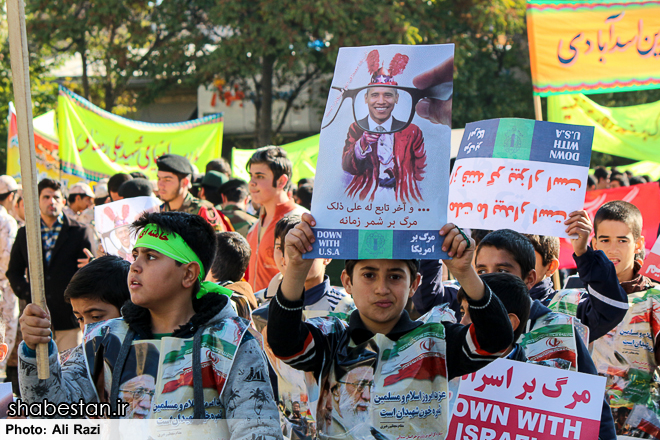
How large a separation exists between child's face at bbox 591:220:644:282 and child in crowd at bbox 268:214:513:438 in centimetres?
180

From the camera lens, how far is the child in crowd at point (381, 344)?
2268 millimetres

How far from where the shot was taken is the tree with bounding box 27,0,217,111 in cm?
1886

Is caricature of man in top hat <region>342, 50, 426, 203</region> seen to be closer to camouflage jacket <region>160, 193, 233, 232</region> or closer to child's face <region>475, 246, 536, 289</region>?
child's face <region>475, 246, 536, 289</region>

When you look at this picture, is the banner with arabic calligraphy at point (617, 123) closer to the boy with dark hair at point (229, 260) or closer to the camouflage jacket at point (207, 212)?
the camouflage jacket at point (207, 212)

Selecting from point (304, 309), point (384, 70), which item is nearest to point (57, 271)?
point (304, 309)

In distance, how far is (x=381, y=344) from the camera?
244 cm

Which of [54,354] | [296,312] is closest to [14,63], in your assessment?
[54,354]

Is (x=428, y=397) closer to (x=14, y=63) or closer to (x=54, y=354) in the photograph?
(x=54, y=354)

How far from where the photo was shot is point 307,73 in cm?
2130

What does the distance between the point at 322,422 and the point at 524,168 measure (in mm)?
1981

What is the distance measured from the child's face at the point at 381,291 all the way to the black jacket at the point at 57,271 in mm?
4130

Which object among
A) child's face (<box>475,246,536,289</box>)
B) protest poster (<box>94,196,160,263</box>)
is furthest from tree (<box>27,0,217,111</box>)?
child's face (<box>475,246,536,289</box>)

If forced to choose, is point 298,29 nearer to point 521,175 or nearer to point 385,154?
point 521,175

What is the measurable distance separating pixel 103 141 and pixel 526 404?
25.7ft
